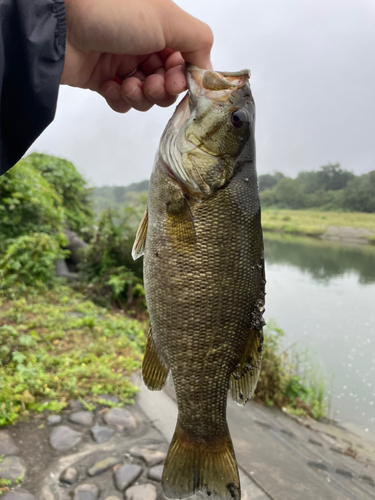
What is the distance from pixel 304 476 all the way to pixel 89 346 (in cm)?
264

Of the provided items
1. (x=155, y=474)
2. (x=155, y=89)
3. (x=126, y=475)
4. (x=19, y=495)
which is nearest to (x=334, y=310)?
(x=155, y=474)

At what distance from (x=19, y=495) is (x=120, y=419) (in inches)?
39.6

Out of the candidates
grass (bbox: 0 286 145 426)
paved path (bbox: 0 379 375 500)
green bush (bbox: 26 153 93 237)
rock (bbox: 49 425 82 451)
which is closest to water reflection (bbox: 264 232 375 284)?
green bush (bbox: 26 153 93 237)

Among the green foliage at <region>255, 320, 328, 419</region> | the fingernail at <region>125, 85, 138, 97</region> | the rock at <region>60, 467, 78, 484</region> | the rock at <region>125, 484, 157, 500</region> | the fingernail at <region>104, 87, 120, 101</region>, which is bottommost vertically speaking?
the green foliage at <region>255, 320, 328, 419</region>

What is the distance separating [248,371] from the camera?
1.52m

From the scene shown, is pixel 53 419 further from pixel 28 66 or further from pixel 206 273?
pixel 28 66

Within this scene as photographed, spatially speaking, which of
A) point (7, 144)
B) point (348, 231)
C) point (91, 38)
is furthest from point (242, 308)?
point (348, 231)

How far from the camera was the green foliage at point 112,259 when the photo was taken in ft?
24.2

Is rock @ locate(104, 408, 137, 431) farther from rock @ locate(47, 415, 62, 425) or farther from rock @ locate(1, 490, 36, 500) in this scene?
rock @ locate(1, 490, 36, 500)

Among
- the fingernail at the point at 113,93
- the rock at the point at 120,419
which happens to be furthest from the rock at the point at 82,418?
the fingernail at the point at 113,93

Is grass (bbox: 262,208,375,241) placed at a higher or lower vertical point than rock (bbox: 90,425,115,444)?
higher

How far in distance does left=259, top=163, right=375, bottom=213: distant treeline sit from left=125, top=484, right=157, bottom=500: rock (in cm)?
773

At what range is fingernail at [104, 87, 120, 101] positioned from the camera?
2044 millimetres

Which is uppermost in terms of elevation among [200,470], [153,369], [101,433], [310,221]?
[310,221]
